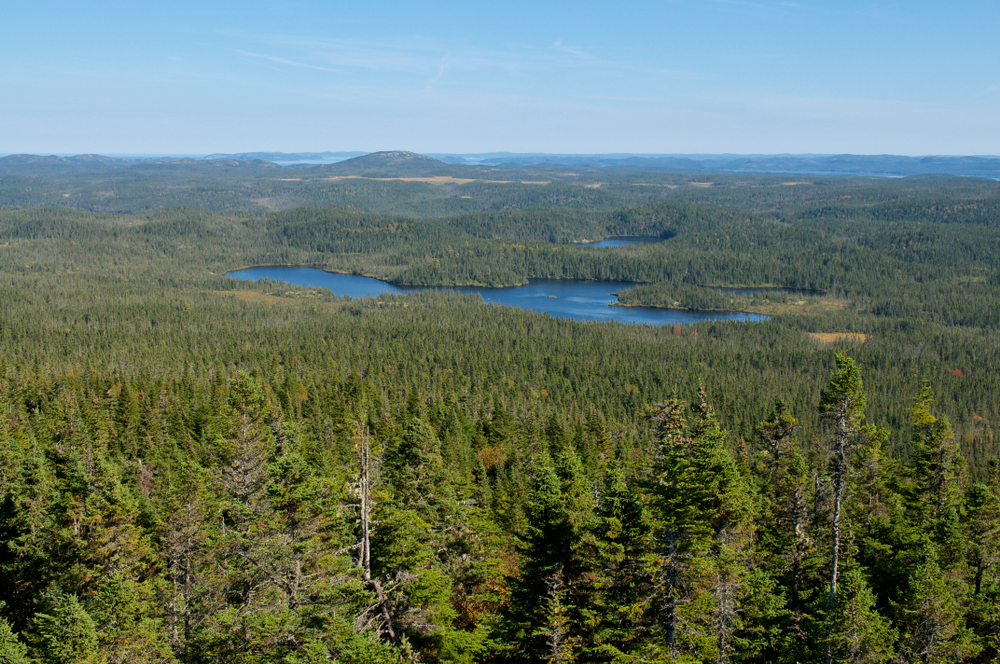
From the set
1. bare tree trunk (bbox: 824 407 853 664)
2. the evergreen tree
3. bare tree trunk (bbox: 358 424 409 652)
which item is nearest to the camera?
bare tree trunk (bbox: 358 424 409 652)

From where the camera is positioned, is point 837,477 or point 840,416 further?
point 837,477

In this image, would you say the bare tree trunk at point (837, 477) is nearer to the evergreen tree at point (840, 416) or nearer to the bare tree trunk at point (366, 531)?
the evergreen tree at point (840, 416)

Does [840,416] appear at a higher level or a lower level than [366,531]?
higher

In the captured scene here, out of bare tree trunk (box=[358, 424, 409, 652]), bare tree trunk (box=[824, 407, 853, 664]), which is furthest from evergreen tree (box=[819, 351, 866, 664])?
bare tree trunk (box=[358, 424, 409, 652])

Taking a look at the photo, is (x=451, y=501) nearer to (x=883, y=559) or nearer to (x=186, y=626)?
(x=186, y=626)

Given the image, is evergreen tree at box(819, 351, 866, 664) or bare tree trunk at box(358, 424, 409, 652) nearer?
bare tree trunk at box(358, 424, 409, 652)

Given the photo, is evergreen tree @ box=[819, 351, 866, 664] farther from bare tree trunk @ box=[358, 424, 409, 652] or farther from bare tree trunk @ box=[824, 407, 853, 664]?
bare tree trunk @ box=[358, 424, 409, 652]

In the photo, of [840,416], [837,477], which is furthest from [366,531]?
[837,477]

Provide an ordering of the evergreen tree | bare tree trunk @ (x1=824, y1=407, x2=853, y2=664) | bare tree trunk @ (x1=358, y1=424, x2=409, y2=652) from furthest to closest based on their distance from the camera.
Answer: bare tree trunk @ (x1=824, y1=407, x2=853, y2=664), the evergreen tree, bare tree trunk @ (x1=358, y1=424, x2=409, y2=652)

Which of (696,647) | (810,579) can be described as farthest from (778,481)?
(696,647)

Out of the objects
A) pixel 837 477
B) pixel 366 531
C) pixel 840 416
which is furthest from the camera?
pixel 837 477

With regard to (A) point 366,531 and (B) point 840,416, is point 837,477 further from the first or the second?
(A) point 366,531
